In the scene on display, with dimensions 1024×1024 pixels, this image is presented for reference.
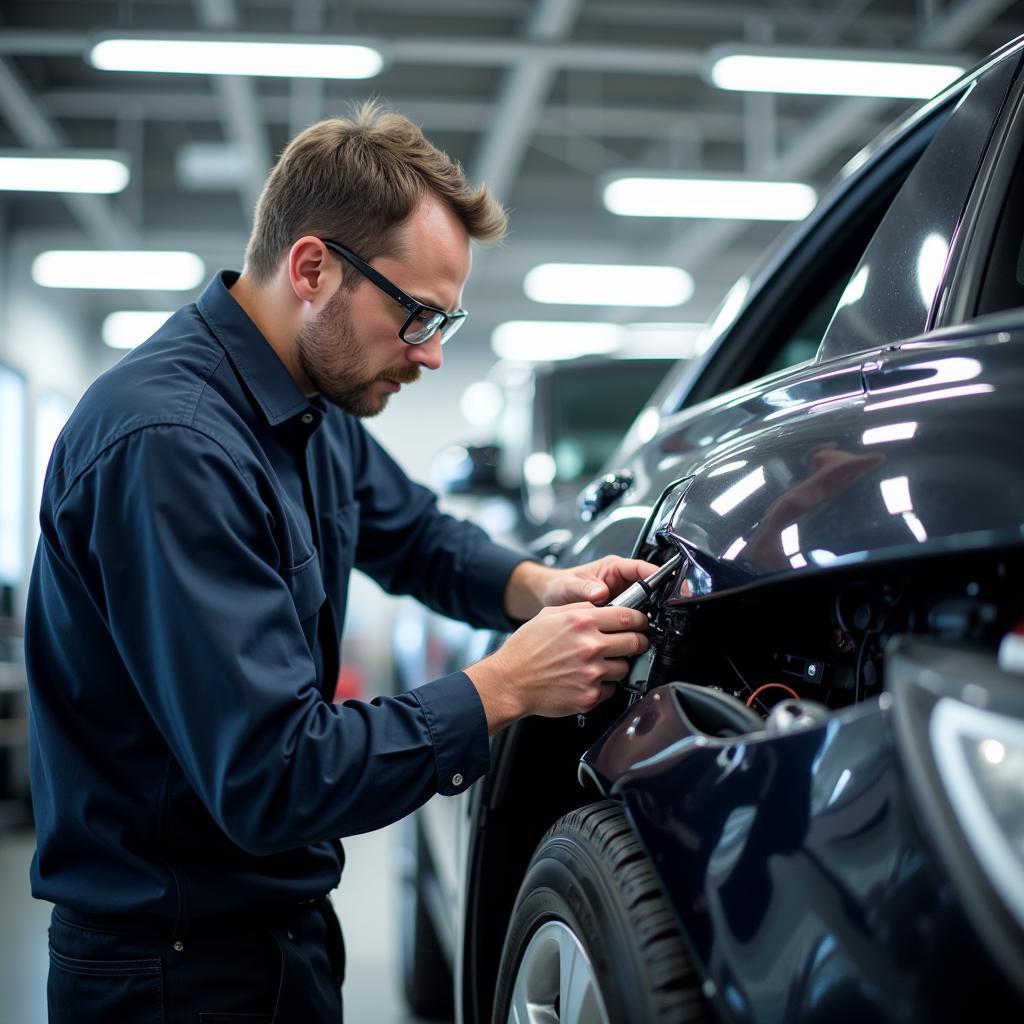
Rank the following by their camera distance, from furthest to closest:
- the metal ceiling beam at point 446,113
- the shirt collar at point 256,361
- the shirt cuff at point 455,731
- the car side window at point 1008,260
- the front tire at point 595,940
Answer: the metal ceiling beam at point 446,113 → the shirt collar at point 256,361 → the shirt cuff at point 455,731 → the car side window at point 1008,260 → the front tire at point 595,940

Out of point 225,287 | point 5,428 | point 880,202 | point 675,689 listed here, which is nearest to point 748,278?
point 880,202

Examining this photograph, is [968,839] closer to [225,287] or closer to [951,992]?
[951,992]

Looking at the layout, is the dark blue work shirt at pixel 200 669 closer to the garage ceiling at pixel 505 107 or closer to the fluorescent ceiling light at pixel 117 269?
the garage ceiling at pixel 505 107

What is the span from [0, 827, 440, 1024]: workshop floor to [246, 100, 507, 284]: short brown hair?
7.17ft

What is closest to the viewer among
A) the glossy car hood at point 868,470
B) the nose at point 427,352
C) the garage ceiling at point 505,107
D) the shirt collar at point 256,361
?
the glossy car hood at point 868,470

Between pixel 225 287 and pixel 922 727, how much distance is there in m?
1.28

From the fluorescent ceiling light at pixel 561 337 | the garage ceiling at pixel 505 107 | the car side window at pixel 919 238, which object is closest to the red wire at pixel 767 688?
the car side window at pixel 919 238

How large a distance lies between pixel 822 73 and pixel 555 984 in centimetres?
549

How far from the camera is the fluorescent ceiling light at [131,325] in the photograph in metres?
11.7

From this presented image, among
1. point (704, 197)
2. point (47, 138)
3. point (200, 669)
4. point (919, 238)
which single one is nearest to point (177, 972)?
point (200, 669)

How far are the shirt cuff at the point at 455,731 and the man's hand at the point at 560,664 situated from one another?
0.02m

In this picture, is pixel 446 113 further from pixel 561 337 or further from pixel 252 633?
pixel 252 633

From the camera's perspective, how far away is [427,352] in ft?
5.72

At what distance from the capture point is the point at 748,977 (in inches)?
34.8
